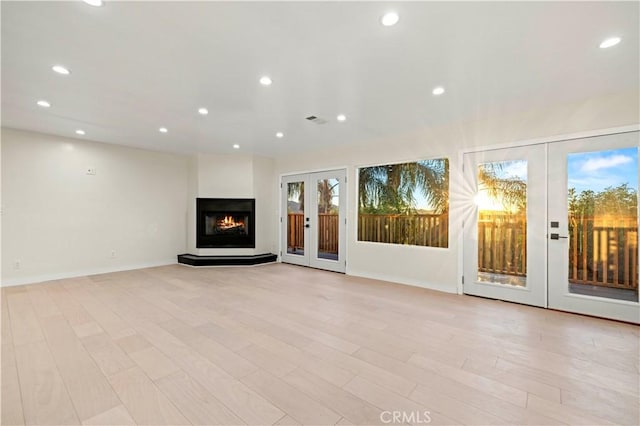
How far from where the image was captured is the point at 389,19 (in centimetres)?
194

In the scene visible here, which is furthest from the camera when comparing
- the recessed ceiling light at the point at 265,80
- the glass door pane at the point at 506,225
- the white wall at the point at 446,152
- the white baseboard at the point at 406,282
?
the white baseboard at the point at 406,282

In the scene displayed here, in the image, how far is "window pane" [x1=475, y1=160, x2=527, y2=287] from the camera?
372 cm

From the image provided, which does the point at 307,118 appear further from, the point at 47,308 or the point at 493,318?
the point at 47,308

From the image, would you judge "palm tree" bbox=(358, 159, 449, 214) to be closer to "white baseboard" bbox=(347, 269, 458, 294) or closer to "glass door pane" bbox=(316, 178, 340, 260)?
"glass door pane" bbox=(316, 178, 340, 260)

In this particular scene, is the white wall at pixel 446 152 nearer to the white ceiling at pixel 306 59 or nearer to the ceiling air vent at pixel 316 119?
the white ceiling at pixel 306 59

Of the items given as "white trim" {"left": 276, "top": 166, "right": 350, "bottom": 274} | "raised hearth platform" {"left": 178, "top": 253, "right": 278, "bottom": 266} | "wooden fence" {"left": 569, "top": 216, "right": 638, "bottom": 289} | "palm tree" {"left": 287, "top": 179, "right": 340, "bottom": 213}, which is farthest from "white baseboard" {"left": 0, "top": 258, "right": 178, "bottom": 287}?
"wooden fence" {"left": 569, "top": 216, "right": 638, "bottom": 289}

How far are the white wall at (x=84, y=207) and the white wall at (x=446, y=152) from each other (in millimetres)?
3343

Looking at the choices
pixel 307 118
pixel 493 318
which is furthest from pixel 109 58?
pixel 493 318

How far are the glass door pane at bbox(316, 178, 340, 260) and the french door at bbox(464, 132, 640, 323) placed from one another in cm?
245

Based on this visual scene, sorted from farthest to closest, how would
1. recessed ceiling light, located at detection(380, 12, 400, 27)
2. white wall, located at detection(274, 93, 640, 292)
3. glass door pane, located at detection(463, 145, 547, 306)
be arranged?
1. glass door pane, located at detection(463, 145, 547, 306)
2. white wall, located at detection(274, 93, 640, 292)
3. recessed ceiling light, located at detection(380, 12, 400, 27)

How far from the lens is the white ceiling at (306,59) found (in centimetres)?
190

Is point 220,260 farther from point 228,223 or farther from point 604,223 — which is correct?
point 604,223

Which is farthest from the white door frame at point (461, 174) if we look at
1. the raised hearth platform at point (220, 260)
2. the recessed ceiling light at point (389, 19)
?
the raised hearth platform at point (220, 260)

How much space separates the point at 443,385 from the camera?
192 centimetres
